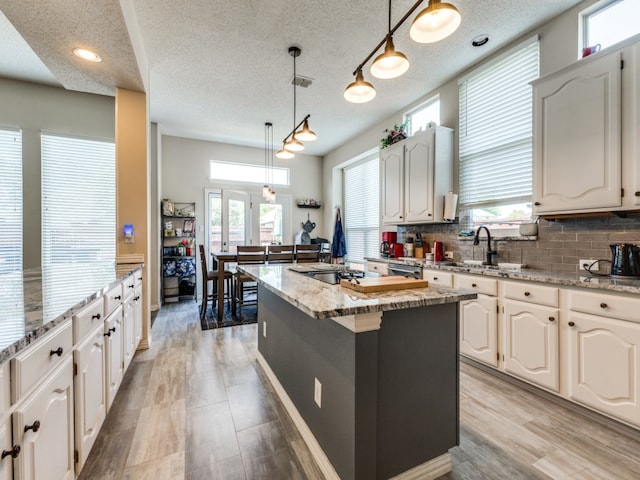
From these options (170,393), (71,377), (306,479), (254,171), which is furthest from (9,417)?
(254,171)

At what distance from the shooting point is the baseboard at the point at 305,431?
4.63 feet

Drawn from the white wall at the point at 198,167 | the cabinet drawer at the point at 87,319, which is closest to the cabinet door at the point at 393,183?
the white wall at the point at 198,167

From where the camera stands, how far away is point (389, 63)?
162cm

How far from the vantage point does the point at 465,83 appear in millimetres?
3328

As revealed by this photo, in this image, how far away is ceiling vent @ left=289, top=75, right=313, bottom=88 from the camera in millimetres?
3462

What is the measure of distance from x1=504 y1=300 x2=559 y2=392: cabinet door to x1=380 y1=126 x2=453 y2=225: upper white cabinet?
56.1 inches

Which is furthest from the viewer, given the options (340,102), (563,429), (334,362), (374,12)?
(340,102)

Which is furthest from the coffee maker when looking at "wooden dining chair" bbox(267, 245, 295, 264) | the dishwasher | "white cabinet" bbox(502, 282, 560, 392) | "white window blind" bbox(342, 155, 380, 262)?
"white cabinet" bbox(502, 282, 560, 392)

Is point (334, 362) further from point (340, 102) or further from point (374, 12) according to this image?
point (340, 102)

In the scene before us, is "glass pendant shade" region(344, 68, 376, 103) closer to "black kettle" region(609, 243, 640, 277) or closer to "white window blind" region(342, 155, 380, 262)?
"black kettle" region(609, 243, 640, 277)

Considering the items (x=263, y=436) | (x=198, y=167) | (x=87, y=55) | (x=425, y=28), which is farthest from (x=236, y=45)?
(x=263, y=436)

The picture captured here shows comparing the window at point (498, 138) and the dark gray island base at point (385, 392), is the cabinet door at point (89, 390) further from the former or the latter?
the window at point (498, 138)

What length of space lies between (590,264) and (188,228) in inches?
217

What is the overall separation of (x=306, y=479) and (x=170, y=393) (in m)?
1.33
